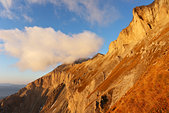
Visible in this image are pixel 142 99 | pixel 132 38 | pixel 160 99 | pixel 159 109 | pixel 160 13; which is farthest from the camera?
pixel 132 38

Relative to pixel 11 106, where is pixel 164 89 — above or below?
below

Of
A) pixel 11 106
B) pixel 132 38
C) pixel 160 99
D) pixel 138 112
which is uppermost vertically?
pixel 132 38

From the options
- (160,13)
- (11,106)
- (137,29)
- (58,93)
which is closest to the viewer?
(160,13)

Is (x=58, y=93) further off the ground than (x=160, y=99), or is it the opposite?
(x=58, y=93)

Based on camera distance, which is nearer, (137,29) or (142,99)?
(142,99)

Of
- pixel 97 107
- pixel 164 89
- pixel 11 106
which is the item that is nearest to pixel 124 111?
pixel 164 89

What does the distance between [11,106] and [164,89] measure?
788ft

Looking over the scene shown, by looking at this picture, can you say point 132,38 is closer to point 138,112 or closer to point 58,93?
point 138,112

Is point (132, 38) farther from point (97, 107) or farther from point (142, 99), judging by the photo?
point (142, 99)

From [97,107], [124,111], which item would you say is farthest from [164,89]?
[97,107]

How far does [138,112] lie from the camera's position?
18172mm

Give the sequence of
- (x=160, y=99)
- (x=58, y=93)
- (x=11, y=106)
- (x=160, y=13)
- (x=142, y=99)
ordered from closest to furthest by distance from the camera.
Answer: (x=160, y=99) < (x=142, y=99) < (x=160, y=13) < (x=58, y=93) < (x=11, y=106)

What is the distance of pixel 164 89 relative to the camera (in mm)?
18391

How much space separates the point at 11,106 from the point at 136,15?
23616 centimetres
